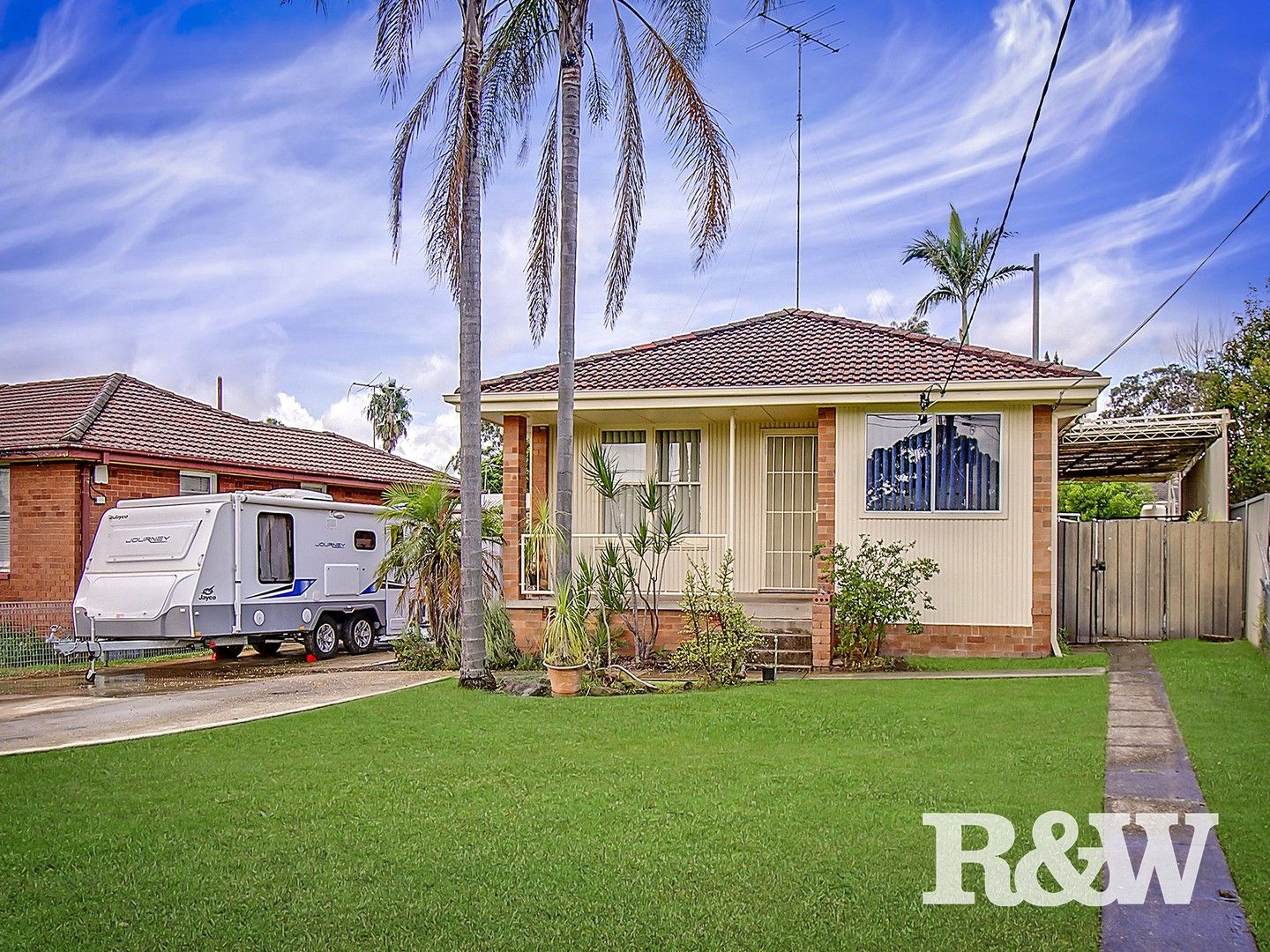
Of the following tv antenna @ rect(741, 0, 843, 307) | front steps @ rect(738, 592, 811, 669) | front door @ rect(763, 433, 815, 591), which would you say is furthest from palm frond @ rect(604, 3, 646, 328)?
front steps @ rect(738, 592, 811, 669)

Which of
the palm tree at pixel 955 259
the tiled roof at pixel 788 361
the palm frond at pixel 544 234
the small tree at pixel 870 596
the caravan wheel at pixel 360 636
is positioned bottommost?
the caravan wheel at pixel 360 636

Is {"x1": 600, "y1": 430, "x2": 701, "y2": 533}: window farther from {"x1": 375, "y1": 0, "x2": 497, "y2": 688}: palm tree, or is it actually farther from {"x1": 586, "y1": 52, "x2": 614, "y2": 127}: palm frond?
{"x1": 586, "y1": 52, "x2": 614, "y2": 127}: palm frond

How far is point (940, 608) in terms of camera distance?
14.0m

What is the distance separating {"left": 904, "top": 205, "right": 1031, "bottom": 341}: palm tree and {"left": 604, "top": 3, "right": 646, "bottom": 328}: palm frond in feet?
67.1

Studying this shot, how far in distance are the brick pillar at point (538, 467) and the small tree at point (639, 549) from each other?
60 centimetres

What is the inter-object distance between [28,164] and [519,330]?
9228 millimetres

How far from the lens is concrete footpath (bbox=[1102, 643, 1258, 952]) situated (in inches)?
174

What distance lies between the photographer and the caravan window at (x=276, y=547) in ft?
53.1

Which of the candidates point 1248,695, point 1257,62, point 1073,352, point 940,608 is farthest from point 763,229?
point 1073,352

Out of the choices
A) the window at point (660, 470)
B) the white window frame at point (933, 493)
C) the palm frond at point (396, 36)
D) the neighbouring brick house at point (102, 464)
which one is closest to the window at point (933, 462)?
the white window frame at point (933, 493)

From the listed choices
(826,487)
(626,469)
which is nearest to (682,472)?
(626,469)

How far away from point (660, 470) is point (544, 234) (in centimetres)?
379

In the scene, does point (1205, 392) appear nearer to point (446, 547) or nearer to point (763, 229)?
point (763, 229)

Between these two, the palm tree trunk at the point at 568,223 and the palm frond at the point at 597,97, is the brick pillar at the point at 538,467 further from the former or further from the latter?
the palm frond at the point at 597,97
